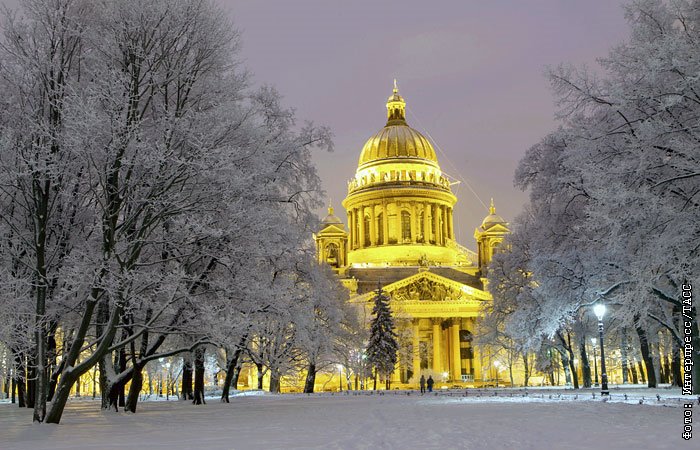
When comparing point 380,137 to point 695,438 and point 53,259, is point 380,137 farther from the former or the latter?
point 695,438

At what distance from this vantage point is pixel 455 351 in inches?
3752

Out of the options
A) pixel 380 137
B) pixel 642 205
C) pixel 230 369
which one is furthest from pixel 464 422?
pixel 380 137

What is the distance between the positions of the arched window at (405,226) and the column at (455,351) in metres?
19.6

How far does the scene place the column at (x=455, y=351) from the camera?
312 feet

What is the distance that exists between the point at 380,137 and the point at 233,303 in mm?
102865

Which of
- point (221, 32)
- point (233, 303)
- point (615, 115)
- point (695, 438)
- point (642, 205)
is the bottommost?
point (695, 438)

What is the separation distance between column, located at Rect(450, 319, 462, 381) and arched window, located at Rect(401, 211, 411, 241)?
773 inches

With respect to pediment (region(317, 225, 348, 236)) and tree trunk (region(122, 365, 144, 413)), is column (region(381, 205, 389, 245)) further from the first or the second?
tree trunk (region(122, 365, 144, 413))

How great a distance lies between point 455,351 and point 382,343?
2816 cm

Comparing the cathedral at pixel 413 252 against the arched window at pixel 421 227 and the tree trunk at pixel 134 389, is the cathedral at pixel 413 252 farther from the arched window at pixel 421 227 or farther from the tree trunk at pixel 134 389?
the tree trunk at pixel 134 389

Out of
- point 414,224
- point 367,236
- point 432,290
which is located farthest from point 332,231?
point 432,290

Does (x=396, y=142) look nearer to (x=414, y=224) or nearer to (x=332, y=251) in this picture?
(x=414, y=224)

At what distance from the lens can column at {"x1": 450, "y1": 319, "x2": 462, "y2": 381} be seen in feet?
312

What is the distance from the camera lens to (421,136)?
125 m
